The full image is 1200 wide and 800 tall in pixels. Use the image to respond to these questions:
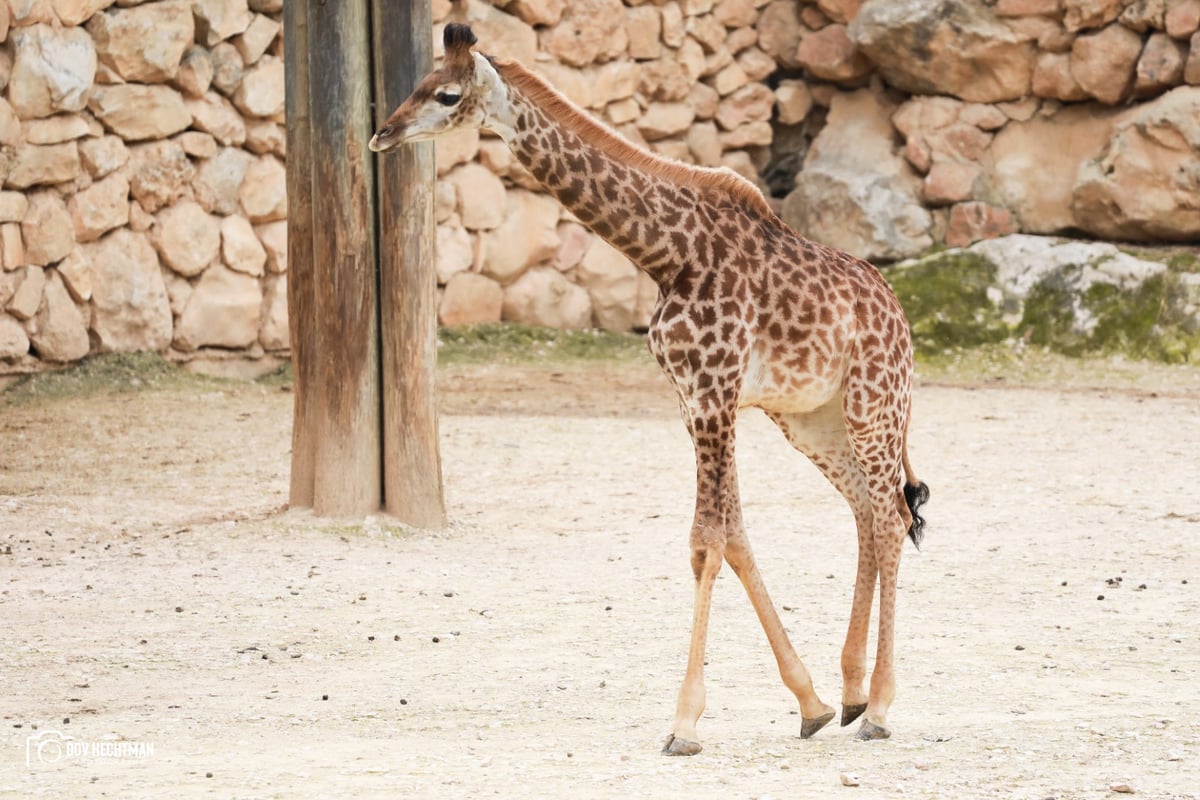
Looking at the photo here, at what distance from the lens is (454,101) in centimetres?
404

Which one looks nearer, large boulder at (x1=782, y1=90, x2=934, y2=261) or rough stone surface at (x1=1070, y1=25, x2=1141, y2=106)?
rough stone surface at (x1=1070, y1=25, x2=1141, y2=106)

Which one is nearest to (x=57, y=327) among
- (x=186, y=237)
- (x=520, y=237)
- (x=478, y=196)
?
(x=186, y=237)

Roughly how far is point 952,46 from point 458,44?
8.22 meters

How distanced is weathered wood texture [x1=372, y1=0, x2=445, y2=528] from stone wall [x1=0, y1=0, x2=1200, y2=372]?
255 centimetres

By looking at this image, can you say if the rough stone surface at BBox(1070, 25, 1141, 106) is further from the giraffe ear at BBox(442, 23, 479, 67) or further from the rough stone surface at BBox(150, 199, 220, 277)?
the giraffe ear at BBox(442, 23, 479, 67)

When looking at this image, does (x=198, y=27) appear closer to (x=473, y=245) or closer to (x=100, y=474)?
(x=473, y=245)

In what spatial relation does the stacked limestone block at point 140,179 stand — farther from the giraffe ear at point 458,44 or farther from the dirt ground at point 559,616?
the giraffe ear at point 458,44

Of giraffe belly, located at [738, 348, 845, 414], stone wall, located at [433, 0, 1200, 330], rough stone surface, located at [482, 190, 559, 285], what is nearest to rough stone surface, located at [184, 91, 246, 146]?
stone wall, located at [433, 0, 1200, 330]

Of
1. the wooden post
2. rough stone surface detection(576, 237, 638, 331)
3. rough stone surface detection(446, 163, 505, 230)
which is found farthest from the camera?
rough stone surface detection(576, 237, 638, 331)

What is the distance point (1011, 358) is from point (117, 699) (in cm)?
738

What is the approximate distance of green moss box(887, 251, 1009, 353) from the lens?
34.9ft

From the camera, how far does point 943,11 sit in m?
11.6

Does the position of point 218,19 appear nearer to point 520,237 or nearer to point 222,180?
point 222,180

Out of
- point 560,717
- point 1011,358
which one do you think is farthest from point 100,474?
point 1011,358
